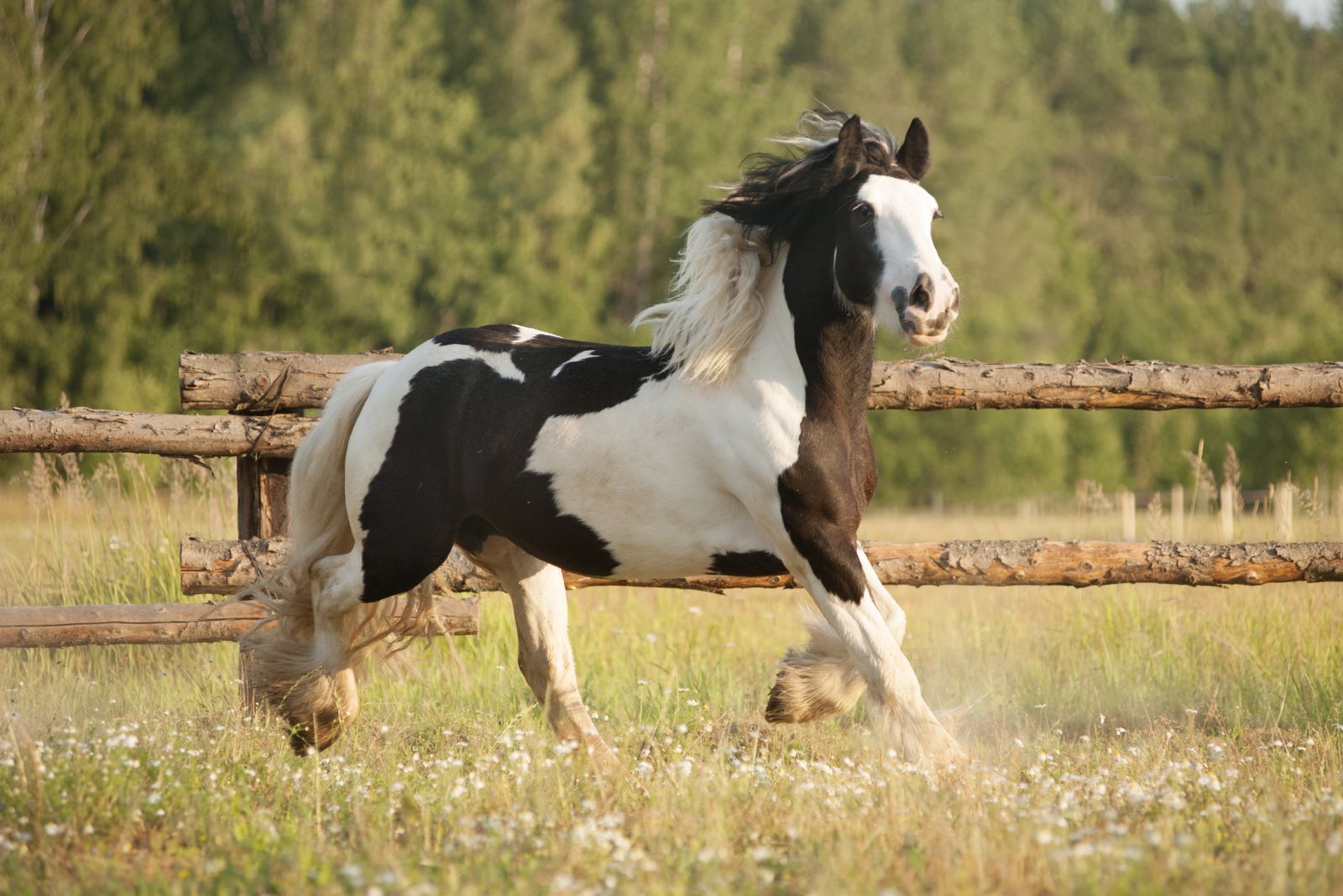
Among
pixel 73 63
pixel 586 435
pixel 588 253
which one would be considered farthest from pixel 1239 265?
pixel 586 435

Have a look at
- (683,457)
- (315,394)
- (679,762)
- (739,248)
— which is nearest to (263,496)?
(315,394)

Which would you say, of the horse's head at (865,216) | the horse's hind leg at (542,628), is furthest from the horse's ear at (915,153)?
the horse's hind leg at (542,628)

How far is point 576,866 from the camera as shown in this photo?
2900 mm

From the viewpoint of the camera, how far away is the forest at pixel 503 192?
19.8 meters

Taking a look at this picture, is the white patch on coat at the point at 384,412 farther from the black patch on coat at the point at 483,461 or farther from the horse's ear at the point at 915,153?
the horse's ear at the point at 915,153

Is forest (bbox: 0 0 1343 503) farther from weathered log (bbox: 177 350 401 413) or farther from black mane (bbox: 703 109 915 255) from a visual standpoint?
black mane (bbox: 703 109 915 255)

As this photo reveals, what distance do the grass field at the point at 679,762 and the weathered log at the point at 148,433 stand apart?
108cm

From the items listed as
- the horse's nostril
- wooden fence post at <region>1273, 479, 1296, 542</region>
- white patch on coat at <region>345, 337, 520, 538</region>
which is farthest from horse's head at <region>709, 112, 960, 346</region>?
wooden fence post at <region>1273, 479, 1296, 542</region>

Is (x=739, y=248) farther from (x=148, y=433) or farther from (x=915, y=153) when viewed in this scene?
(x=148, y=433)

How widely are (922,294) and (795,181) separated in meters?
0.69

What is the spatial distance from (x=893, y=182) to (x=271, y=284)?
18.5m

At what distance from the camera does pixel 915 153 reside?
427 centimetres

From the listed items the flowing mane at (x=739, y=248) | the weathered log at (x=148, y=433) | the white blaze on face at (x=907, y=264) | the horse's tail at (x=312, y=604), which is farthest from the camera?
the weathered log at (x=148, y=433)

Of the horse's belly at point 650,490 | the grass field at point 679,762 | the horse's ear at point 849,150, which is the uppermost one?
the horse's ear at point 849,150
